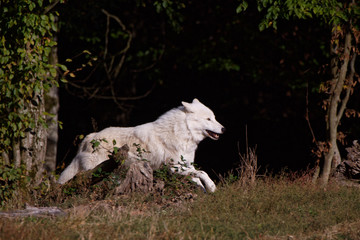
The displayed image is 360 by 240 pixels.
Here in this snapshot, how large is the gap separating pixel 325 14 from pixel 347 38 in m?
1.37

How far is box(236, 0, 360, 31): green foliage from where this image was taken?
33.6 feet

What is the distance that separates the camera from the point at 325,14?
34.8 ft

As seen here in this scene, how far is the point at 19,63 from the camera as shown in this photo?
8.88 metres

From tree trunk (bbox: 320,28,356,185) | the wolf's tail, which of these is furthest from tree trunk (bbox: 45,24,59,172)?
tree trunk (bbox: 320,28,356,185)

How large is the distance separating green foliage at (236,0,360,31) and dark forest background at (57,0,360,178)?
4655 mm

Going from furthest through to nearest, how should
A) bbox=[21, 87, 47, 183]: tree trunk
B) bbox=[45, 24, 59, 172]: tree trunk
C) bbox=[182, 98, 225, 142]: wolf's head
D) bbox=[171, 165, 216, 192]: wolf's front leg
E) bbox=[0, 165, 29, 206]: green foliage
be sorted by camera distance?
bbox=[45, 24, 59, 172]: tree trunk
bbox=[182, 98, 225, 142]: wolf's head
bbox=[21, 87, 47, 183]: tree trunk
bbox=[171, 165, 216, 192]: wolf's front leg
bbox=[0, 165, 29, 206]: green foliage

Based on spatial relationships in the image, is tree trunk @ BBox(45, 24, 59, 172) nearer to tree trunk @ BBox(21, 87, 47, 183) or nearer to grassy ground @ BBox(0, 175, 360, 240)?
tree trunk @ BBox(21, 87, 47, 183)

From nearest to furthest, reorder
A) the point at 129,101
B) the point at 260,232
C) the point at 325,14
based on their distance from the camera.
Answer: the point at 260,232 → the point at 325,14 → the point at 129,101

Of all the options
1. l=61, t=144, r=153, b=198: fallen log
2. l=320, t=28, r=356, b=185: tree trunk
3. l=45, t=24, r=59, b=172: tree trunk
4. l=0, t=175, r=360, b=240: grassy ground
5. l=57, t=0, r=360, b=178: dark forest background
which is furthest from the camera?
l=57, t=0, r=360, b=178: dark forest background

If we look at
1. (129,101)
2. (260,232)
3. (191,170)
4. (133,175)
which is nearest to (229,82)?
(129,101)

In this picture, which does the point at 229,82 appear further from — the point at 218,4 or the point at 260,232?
the point at 260,232

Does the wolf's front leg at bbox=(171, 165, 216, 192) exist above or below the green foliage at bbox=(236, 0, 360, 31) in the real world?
below

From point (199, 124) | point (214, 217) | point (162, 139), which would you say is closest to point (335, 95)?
point (199, 124)

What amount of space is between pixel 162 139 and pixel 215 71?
8.57 m
